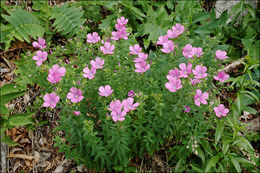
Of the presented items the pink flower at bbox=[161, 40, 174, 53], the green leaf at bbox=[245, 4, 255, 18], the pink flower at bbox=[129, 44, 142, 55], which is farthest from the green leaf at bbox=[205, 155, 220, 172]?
the green leaf at bbox=[245, 4, 255, 18]

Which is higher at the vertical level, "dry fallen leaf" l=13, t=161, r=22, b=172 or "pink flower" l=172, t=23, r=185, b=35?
"pink flower" l=172, t=23, r=185, b=35

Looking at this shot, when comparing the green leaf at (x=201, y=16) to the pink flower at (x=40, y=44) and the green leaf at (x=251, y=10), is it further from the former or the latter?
the pink flower at (x=40, y=44)

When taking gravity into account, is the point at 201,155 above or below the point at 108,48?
below

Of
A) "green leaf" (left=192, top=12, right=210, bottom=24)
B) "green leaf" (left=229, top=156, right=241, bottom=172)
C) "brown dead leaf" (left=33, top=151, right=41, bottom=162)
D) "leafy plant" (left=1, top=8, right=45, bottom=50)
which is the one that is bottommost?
"brown dead leaf" (left=33, top=151, right=41, bottom=162)

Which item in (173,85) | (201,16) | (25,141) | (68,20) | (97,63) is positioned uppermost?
(201,16)

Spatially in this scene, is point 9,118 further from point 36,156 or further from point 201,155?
point 201,155

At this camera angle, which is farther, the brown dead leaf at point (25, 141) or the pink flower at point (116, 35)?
the brown dead leaf at point (25, 141)

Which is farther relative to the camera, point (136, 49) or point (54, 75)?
point (136, 49)

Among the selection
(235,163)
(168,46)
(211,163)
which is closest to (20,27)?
(168,46)

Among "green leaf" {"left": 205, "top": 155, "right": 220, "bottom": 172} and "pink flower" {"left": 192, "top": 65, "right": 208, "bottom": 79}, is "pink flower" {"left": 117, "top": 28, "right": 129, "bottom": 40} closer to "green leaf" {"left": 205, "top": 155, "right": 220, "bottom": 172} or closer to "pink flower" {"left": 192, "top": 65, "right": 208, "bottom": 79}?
"pink flower" {"left": 192, "top": 65, "right": 208, "bottom": 79}

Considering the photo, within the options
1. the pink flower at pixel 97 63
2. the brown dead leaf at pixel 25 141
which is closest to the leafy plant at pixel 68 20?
the pink flower at pixel 97 63

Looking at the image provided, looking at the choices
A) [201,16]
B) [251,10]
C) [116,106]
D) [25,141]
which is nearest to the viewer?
[116,106]
